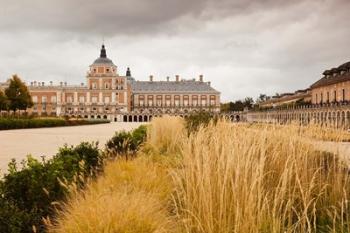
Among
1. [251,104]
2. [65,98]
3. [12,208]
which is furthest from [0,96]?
[251,104]

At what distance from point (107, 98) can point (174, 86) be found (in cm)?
1499

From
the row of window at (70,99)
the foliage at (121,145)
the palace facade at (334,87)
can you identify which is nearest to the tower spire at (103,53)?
the row of window at (70,99)

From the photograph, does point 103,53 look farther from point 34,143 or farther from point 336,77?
point 34,143

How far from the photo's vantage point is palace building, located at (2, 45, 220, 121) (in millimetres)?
88625

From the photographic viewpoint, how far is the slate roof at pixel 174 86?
315ft

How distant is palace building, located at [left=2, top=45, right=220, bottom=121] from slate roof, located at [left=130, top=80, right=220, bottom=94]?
20 centimetres

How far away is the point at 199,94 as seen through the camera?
313 ft

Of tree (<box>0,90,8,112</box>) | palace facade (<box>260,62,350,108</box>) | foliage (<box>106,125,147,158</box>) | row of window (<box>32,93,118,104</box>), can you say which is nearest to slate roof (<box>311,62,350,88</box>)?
palace facade (<box>260,62,350,108</box>)

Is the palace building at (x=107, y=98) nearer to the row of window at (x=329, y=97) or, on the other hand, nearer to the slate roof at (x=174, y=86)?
the slate roof at (x=174, y=86)

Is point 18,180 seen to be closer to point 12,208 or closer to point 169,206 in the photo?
point 12,208

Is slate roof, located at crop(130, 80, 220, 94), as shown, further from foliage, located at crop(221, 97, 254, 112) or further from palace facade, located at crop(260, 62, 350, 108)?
palace facade, located at crop(260, 62, 350, 108)

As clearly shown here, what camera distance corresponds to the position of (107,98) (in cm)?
8931

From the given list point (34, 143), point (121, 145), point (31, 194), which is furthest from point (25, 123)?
point (31, 194)

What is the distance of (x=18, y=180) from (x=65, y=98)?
89708mm
